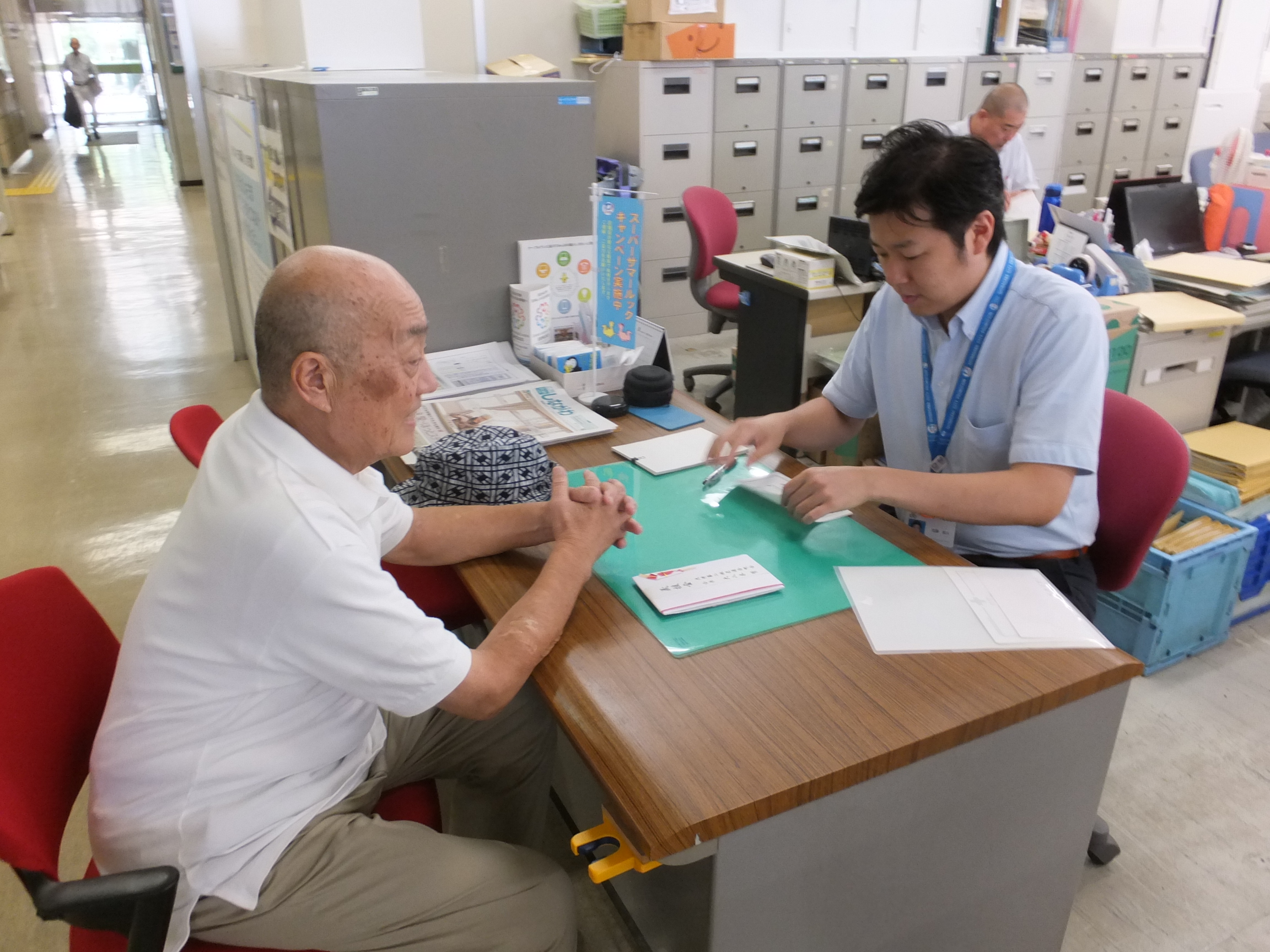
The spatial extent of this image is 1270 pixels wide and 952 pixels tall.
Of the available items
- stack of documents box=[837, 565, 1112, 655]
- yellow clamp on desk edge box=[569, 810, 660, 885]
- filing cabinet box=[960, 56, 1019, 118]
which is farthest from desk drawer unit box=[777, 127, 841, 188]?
yellow clamp on desk edge box=[569, 810, 660, 885]

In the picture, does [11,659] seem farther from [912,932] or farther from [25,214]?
[25,214]

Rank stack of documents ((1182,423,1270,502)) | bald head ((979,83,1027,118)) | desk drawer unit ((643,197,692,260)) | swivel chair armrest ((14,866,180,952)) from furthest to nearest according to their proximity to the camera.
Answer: desk drawer unit ((643,197,692,260)), bald head ((979,83,1027,118)), stack of documents ((1182,423,1270,502)), swivel chair armrest ((14,866,180,952))

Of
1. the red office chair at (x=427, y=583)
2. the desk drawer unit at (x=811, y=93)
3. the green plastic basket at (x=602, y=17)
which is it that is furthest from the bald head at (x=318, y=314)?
the desk drawer unit at (x=811, y=93)

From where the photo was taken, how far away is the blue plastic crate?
227cm

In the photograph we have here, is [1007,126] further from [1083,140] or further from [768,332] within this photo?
[1083,140]

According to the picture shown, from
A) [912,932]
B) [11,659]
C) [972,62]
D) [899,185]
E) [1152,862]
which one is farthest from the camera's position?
[972,62]

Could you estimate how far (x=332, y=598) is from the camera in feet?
3.19

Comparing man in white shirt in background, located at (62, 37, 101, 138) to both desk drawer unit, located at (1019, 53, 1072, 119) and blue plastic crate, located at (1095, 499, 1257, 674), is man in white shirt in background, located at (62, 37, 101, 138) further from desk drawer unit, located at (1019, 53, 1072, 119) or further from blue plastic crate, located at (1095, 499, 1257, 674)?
blue plastic crate, located at (1095, 499, 1257, 674)

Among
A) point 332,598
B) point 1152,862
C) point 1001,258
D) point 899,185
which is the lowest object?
point 1152,862

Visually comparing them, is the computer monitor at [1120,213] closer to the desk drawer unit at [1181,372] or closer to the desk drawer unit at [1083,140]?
the desk drawer unit at [1181,372]

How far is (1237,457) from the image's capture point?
8.57ft

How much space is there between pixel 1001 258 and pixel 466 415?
1.09m

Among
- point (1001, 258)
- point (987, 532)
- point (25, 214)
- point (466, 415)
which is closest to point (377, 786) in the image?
point (466, 415)

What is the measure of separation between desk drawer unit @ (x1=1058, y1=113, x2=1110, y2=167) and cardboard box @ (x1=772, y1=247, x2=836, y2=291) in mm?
4106
